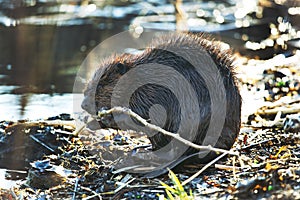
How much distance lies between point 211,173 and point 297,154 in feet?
1.95

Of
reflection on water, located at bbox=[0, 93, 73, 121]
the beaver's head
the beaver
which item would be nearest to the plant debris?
the beaver

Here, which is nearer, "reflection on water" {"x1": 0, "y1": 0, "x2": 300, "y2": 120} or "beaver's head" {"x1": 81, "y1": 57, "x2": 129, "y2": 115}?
"beaver's head" {"x1": 81, "y1": 57, "x2": 129, "y2": 115}

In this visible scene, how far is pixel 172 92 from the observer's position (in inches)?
173

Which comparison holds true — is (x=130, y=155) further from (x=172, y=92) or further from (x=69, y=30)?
(x=69, y=30)

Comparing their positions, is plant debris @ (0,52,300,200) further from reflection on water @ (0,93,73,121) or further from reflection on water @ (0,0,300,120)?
reflection on water @ (0,0,300,120)

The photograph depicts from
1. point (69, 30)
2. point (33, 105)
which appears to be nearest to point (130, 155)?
point (33, 105)

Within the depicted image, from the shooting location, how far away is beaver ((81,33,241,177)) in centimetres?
434

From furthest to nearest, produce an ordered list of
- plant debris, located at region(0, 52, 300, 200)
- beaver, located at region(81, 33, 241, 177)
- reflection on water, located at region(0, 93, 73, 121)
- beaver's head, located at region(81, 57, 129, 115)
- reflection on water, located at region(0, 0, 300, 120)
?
reflection on water, located at region(0, 0, 300, 120) < reflection on water, located at region(0, 93, 73, 121) < beaver's head, located at region(81, 57, 129, 115) < beaver, located at region(81, 33, 241, 177) < plant debris, located at region(0, 52, 300, 200)

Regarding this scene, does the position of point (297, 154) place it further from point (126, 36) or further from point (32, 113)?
point (126, 36)

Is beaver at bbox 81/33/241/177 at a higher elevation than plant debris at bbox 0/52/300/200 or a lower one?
higher

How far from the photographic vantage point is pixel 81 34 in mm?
9367

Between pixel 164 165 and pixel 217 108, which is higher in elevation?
pixel 217 108

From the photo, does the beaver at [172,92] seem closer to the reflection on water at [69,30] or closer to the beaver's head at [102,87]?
the beaver's head at [102,87]

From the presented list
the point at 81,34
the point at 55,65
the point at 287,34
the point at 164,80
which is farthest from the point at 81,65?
the point at 164,80
